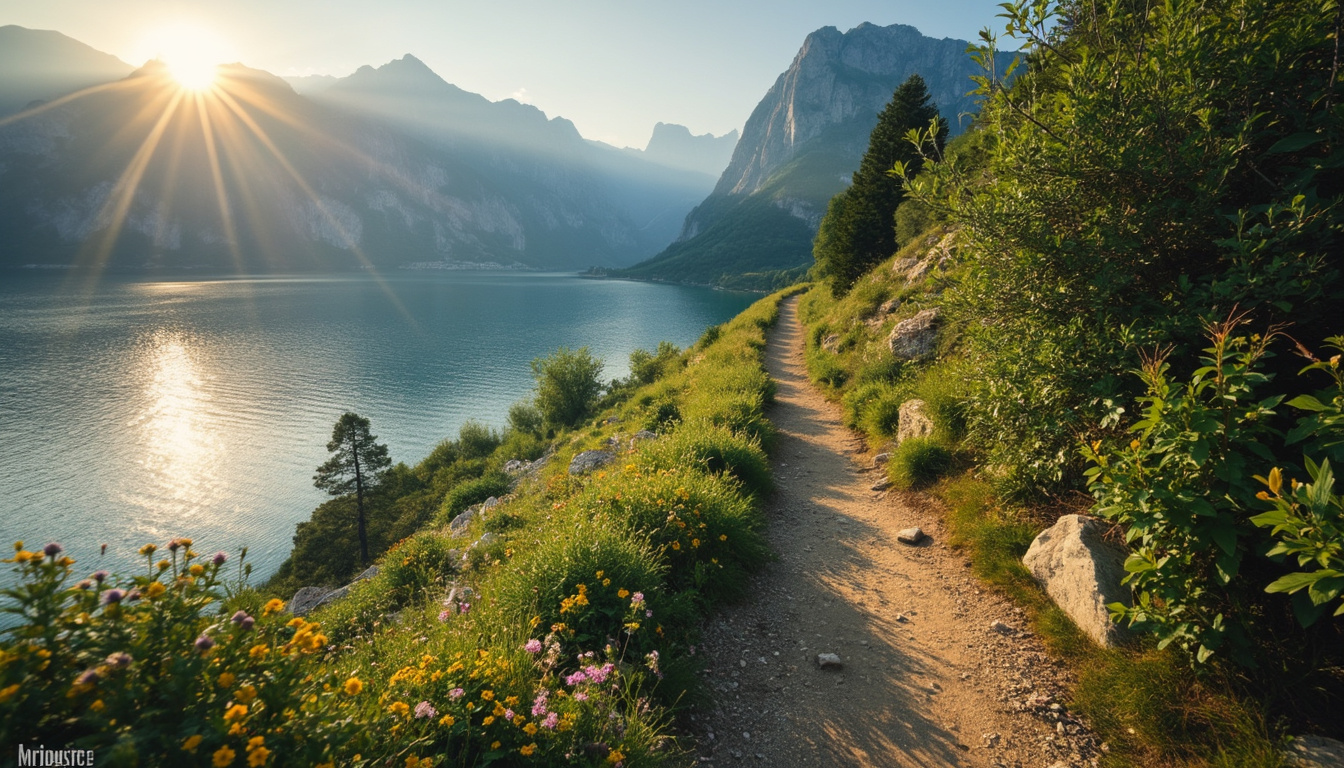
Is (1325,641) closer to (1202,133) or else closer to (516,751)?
(1202,133)

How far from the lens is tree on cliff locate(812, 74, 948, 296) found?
2664cm

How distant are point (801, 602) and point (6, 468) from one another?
5094 cm

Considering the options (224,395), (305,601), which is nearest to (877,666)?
(305,601)

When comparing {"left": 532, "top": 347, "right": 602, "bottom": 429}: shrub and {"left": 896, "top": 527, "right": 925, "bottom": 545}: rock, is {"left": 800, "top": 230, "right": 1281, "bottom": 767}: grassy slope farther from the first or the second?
{"left": 532, "top": 347, "right": 602, "bottom": 429}: shrub

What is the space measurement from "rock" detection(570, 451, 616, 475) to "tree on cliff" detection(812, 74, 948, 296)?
805 inches

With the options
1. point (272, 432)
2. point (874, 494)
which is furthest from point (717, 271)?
point (874, 494)

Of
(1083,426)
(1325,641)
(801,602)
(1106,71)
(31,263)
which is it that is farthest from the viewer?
(31,263)

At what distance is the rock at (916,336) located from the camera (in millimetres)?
12531

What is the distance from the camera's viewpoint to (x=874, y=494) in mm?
8609

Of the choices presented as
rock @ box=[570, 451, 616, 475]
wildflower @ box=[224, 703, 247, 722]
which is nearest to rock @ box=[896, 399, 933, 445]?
rock @ box=[570, 451, 616, 475]

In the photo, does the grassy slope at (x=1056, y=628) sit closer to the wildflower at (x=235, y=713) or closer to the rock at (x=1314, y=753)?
the rock at (x=1314, y=753)

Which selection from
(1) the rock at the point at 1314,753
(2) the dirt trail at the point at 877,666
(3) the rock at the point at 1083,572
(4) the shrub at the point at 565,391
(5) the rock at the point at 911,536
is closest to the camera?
(1) the rock at the point at 1314,753

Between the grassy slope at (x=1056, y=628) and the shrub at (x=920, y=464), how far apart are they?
2 centimetres

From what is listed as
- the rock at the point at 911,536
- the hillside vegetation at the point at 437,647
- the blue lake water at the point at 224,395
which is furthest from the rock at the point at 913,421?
the blue lake water at the point at 224,395
